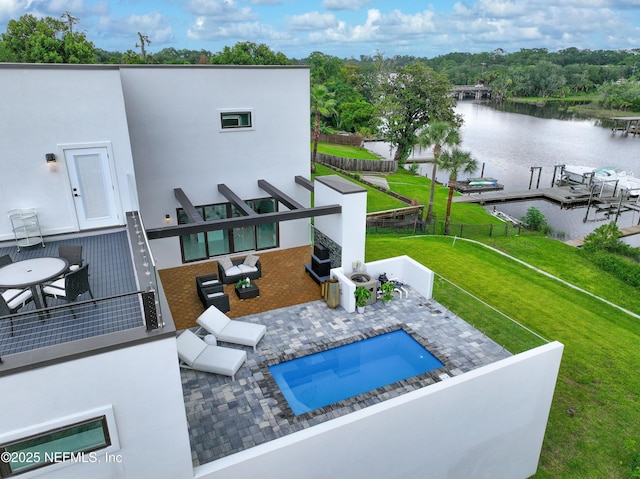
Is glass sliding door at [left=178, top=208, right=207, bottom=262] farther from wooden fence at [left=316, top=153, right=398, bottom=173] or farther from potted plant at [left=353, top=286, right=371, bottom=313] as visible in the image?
wooden fence at [left=316, top=153, right=398, bottom=173]

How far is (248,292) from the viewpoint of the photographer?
483 inches

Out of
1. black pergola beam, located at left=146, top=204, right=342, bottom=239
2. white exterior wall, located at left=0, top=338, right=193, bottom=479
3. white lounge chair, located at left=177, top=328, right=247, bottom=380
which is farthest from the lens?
black pergola beam, located at left=146, top=204, right=342, bottom=239

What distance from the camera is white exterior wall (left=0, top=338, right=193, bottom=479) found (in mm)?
4852

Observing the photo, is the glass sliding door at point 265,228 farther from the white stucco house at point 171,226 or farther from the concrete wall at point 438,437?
the concrete wall at point 438,437

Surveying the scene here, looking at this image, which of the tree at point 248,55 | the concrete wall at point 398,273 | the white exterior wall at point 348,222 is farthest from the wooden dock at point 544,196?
the tree at point 248,55

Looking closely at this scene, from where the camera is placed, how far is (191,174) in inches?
547

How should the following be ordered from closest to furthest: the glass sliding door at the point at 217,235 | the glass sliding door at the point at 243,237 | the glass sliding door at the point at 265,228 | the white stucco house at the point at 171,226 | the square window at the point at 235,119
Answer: the white stucco house at the point at 171,226, the square window at the point at 235,119, the glass sliding door at the point at 217,235, the glass sliding door at the point at 243,237, the glass sliding door at the point at 265,228

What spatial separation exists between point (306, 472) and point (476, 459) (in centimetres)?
429

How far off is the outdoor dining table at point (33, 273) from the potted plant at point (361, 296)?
7.04 metres

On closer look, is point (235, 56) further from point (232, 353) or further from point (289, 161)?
point (232, 353)

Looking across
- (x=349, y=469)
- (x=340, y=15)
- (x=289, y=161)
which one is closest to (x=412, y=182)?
(x=289, y=161)

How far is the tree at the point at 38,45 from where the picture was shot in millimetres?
40812

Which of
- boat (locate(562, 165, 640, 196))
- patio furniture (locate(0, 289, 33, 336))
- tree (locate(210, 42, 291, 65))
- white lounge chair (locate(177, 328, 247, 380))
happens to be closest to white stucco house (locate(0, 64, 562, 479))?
patio furniture (locate(0, 289, 33, 336))

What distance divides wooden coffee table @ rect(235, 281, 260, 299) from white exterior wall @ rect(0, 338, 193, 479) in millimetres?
6389
